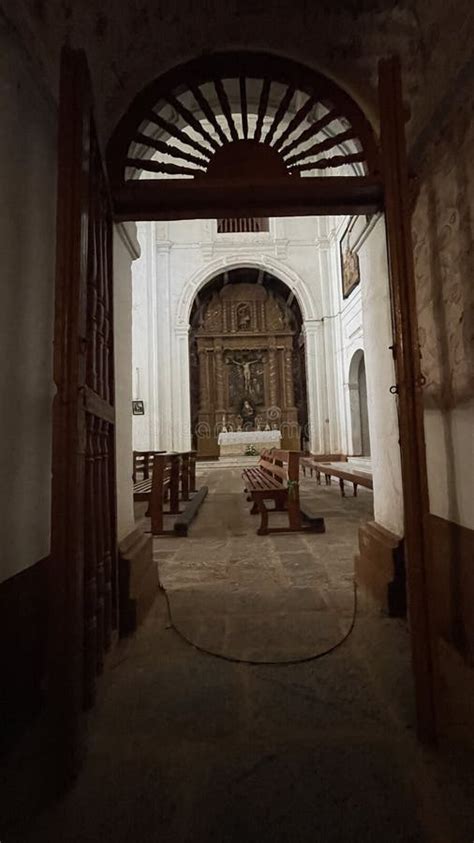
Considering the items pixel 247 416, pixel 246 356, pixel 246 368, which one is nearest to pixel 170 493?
pixel 247 416

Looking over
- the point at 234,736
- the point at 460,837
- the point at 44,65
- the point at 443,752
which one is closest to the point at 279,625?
the point at 234,736

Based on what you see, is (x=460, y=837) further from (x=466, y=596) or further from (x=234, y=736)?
(x=466, y=596)

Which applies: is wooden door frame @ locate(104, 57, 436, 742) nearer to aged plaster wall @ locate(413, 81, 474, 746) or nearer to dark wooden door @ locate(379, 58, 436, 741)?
dark wooden door @ locate(379, 58, 436, 741)

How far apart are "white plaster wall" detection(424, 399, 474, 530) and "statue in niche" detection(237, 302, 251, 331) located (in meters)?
15.1

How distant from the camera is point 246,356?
16812 millimetres

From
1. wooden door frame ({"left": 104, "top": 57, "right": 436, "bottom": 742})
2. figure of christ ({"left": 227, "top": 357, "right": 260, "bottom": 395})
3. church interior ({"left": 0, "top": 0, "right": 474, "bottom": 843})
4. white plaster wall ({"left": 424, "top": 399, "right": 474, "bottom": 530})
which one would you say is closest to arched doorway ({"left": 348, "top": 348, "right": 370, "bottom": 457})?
figure of christ ({"left": 227, "top": 357, "right": 260, "bottom": 395})

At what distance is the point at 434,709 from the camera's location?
1341 millimetres

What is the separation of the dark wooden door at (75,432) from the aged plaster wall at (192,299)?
470 inches

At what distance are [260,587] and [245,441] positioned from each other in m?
11.4

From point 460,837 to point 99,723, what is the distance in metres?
1.08

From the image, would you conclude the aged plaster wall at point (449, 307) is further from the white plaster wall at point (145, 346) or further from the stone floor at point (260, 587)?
the white plaster wall at point (145, 346)

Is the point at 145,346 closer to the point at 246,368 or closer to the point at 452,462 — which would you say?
the point at 246,368

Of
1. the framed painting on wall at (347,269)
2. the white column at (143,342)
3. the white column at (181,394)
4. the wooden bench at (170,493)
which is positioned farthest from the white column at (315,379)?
the wooden bench at (170,493)

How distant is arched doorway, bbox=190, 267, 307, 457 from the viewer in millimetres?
16281
